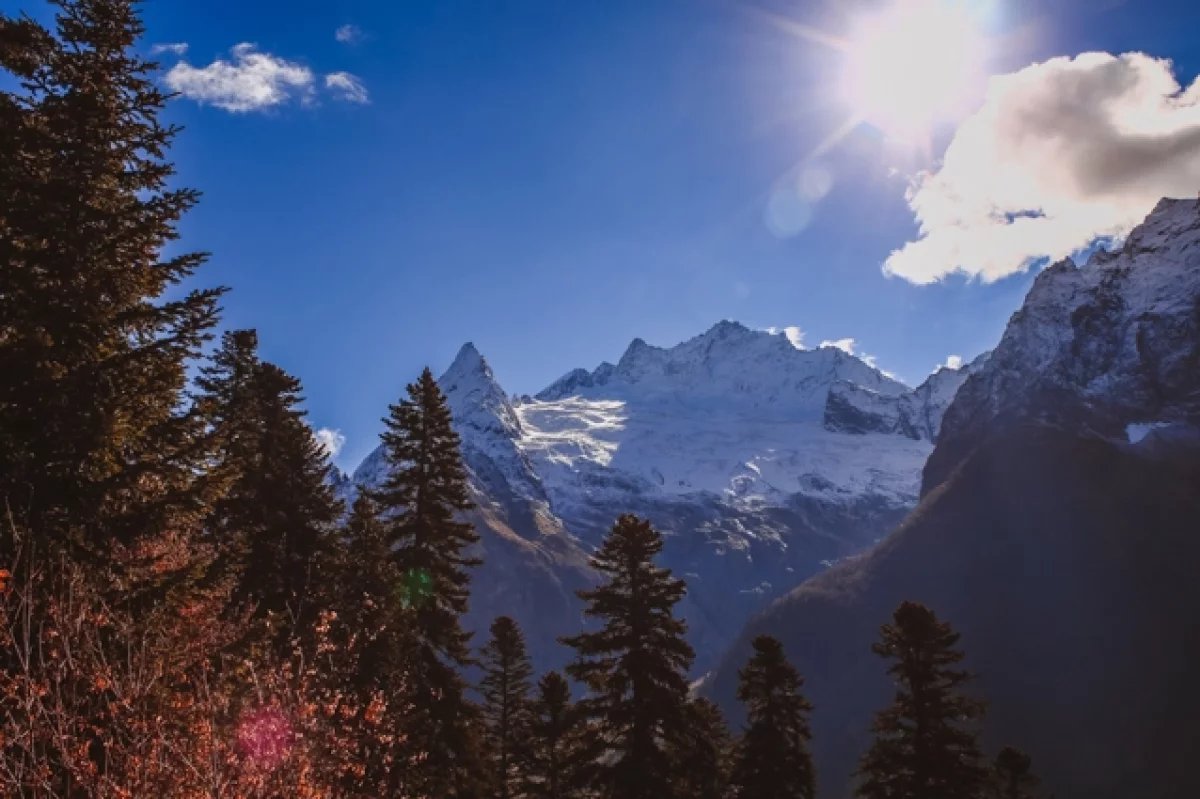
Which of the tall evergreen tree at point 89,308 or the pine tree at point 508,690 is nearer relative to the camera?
the tall evergreen tree at point 89,308

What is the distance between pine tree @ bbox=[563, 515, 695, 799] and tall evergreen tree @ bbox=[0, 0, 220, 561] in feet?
47.9

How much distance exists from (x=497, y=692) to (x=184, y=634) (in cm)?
2903

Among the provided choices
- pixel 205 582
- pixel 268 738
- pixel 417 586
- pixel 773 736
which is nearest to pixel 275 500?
pixel 417 586

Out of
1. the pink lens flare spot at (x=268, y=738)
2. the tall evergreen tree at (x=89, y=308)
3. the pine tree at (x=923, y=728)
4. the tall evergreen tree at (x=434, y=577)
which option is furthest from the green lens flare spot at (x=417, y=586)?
the pine tree at (x=923, y=728)

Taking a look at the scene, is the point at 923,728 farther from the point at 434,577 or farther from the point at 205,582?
the point at 205,582

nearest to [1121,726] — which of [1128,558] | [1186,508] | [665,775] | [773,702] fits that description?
[1128,558]

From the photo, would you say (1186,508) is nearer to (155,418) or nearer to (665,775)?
(665,775)

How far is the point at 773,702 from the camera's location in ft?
105

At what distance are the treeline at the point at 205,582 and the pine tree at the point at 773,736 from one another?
0.12m

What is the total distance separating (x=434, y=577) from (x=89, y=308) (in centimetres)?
1479

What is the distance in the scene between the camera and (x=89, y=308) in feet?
40.9

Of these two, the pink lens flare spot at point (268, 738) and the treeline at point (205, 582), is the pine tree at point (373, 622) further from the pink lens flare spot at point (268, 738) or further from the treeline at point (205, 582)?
the pink lens flare spot at point (268, 738)

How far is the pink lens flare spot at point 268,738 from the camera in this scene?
762 centimetres

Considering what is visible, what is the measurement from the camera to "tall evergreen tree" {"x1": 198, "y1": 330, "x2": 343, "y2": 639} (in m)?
23.3
